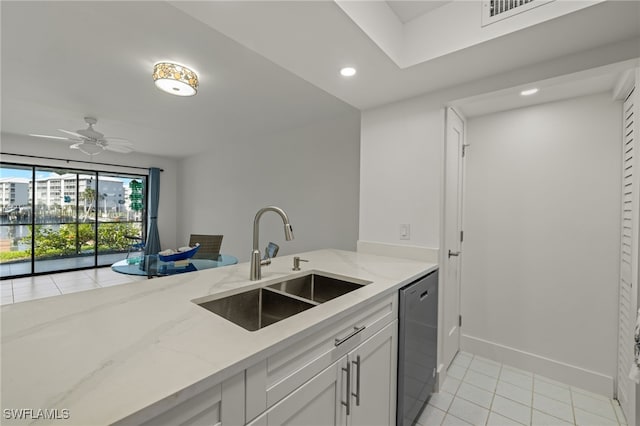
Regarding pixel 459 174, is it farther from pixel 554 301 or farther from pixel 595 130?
pixel 554 301

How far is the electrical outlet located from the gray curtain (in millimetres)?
5967

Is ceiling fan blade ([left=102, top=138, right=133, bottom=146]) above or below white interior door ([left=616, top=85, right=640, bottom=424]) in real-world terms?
above

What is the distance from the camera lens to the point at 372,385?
1260 mm

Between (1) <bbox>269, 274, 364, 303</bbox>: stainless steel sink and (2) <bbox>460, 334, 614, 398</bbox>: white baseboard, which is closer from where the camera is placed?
(1) <bbox>269, 274, 364, 303</bbox>: stainless steel sink

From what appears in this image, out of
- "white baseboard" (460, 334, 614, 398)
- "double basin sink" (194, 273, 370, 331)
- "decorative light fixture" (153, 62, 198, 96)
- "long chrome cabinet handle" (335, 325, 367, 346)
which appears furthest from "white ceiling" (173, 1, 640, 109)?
"white baseboard" (460, 334, 614, 398)

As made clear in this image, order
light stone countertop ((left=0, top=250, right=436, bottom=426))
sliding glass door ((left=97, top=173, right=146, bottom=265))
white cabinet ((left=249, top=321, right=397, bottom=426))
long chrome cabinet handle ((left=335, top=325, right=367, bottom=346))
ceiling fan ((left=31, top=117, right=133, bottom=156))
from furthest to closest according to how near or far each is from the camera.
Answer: sliding glass door ((left=97, top=173, right=146, bottom=265)) < ceiling fan ((left=31, top=117, right=133, bottom=156)) < long chrome cabinet handle ((left=335, top=325, right=367, bottom=346)) < white cabinet ((left=249, top=321, right=397, bottom=426)) < light stone countertop ((left=0, top=250, right=436, bottom=426))

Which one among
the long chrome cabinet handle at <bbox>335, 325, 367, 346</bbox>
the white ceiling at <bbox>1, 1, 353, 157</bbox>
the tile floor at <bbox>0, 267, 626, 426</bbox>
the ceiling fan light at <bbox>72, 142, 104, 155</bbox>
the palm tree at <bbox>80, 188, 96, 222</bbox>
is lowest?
the tile floor at <bbox>0, 267, 626, 426</bbox>

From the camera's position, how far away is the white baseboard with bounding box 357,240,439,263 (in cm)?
198

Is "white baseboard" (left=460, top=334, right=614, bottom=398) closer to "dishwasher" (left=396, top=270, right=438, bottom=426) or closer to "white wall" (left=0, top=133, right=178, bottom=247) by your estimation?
"dishwasher" (left=396, top=270, right=438, bottom=426)

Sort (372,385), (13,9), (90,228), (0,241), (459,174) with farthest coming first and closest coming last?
(90,228), (0,241), (459,174), (13,9), (372,385)

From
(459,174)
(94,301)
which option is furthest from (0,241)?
(459,174)

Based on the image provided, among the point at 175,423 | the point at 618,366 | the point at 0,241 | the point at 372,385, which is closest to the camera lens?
the point at 175,423

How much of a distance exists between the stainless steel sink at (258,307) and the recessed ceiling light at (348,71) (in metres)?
1.43

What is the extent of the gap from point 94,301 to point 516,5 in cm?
233
